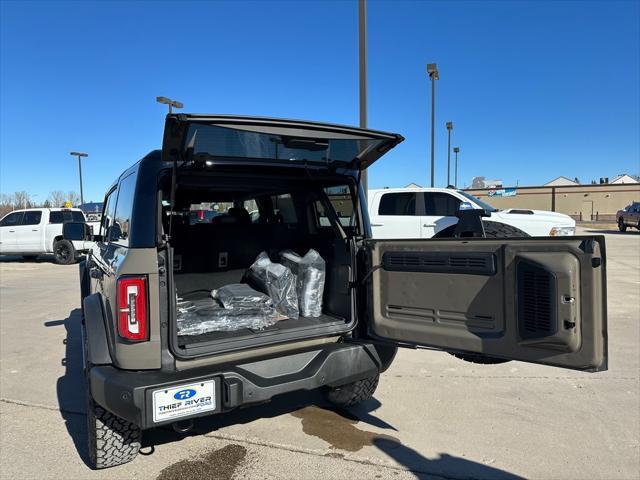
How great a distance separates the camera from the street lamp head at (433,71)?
16594 mm

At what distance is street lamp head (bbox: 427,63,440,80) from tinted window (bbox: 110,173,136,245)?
605 inches

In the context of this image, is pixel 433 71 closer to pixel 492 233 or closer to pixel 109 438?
pixel 492 233

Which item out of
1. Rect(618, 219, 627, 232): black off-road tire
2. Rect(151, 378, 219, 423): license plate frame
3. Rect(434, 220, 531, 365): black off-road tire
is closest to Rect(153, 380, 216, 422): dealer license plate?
Rect(151, 378, 219, 423): license plate frame

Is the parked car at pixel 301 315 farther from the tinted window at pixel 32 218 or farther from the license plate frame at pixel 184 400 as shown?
the tinted window at pixel 32 218

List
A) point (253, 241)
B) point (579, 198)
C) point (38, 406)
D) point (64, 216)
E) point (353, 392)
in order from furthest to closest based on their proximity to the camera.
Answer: point (579, 198) < point (64, 216) < point (253, 241) < point (38, 406) < point (353, 392)

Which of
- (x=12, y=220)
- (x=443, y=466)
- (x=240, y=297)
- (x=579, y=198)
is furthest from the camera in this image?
(x=579, y=198)

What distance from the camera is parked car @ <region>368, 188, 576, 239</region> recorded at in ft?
30.5

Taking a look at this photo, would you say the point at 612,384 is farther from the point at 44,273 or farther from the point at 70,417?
the point at 44,273

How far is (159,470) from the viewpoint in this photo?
2.92 meters

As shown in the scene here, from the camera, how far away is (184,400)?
2410mm

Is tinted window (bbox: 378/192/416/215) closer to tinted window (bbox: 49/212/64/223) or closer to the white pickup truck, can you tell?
the white pickup truck

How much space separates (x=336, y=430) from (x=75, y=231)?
3302mm

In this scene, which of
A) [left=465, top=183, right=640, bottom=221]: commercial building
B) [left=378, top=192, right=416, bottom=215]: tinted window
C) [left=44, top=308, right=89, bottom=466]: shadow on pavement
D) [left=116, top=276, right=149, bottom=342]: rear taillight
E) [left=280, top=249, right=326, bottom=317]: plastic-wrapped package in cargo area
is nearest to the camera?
[left=116, top=276, right=149, bottom=342]: rear taillight

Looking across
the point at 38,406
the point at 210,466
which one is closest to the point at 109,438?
the point at 210,466
